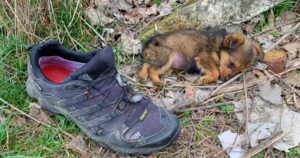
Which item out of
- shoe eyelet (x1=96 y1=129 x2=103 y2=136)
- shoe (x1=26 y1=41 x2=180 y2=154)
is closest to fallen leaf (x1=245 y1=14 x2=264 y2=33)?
shoe (x1=26 y1=41 x2=180 y2=154)

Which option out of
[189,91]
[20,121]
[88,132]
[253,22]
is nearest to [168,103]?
[189,91]

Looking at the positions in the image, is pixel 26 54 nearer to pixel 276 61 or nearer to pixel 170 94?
pixel 170 94

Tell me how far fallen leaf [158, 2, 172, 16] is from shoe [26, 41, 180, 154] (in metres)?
1.28

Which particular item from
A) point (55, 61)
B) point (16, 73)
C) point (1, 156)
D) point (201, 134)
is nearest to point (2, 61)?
point (16, 73)

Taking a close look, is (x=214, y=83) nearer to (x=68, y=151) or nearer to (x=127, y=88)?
(x=127, y=88)

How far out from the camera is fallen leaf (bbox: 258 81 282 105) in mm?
3544

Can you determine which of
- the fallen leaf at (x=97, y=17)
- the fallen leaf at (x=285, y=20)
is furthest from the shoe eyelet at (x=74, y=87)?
the fallen leaf at (x=285, y=20)

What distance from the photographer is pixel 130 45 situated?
4.07 meters

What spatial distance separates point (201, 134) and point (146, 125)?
1.43 ft

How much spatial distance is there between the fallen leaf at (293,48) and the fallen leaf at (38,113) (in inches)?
77.0

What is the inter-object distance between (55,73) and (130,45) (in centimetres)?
84

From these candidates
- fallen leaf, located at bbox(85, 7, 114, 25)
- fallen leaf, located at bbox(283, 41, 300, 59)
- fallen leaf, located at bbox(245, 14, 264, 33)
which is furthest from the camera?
fallen leaf, located at bbox(245, 14, 264, 33)

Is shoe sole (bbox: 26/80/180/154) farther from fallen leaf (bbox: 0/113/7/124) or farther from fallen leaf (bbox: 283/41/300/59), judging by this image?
fallen leaf (bbox: 283/41/300/59)

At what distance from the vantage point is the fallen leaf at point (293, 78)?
3742mm
